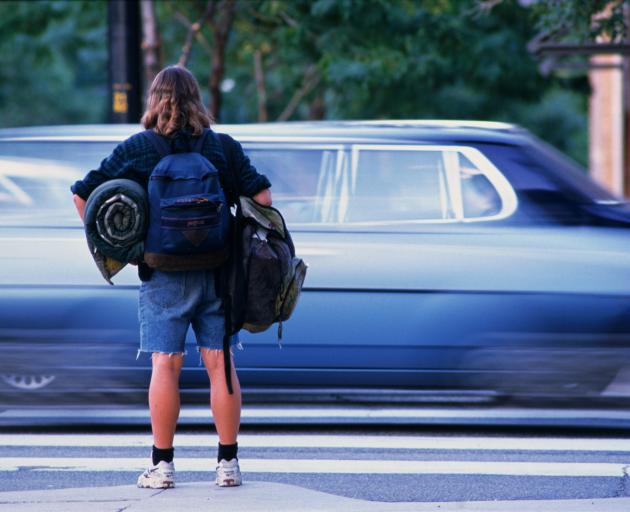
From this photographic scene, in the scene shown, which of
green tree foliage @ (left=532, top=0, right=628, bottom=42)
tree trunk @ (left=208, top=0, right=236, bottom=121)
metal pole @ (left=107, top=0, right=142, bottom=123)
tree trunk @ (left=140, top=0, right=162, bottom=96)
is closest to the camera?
green tree foliage @ (left=532, top=0, right=628, bottom=42)

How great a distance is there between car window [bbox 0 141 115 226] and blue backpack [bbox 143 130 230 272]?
2.27 metres

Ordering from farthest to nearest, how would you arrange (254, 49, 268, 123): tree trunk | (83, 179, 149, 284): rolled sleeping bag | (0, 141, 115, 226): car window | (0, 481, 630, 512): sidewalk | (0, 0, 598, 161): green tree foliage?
1. (254, 49, 268, 123): tree trunk
2. (0, 0, 598, 161): green tree foliage
3. (0, 141, 115, 226): car window
4. (83, 179, 149, 284): rolled sleeping bag
5. (0, 481, 630, 512): sidewalk

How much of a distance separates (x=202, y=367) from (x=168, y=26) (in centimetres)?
1580

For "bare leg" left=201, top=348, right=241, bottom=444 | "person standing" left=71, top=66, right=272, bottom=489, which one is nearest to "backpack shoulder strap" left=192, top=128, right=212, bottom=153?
"person standing" left=71, top=66, right=272, bottom=489

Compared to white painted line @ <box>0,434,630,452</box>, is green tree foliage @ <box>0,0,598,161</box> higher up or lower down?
higher up

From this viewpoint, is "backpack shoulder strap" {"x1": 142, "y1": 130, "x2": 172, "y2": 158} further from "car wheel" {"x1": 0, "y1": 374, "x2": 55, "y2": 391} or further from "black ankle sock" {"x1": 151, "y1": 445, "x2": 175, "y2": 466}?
"car wheel" {"x1": 0, "y1": 374, "x2": 55, "y2": 391}

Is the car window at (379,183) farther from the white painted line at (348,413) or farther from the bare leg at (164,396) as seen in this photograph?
the bare leg at (164,396)

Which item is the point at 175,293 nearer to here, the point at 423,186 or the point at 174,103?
the point at 174,103

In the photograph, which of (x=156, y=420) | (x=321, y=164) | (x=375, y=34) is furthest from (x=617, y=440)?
(x=375, y=34)

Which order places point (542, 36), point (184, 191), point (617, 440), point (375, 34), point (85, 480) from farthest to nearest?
point (375, 34)
point (542, 36)
point (617, 440)
point (85, 480)
point (184, 191)

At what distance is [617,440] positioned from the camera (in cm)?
677

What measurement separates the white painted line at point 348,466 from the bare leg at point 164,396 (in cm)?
75

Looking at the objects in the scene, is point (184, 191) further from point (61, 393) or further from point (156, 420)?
point (61, 393)

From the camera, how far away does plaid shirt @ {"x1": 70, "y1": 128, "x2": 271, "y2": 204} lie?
17.0 ft
